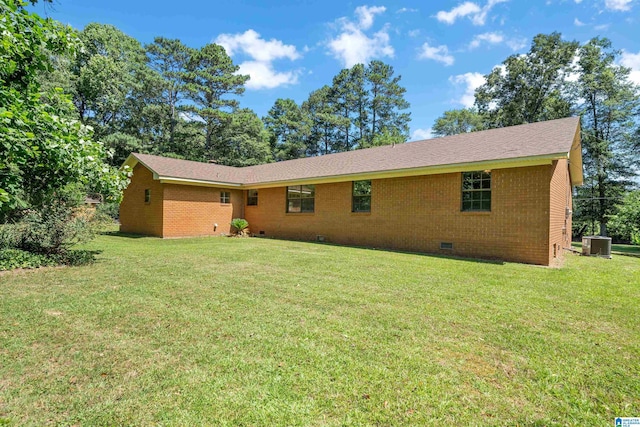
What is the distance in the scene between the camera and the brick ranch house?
29.7 feet

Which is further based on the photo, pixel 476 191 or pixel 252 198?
pixel 252 198

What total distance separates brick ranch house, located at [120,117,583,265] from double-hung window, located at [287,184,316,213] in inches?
2.0

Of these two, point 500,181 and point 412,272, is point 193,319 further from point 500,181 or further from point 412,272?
point 500,181

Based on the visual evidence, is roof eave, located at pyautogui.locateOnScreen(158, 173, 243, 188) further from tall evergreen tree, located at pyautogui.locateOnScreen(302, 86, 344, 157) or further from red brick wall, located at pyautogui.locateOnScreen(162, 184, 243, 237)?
tall evergreen tree, located at pyautogui.locateOnScreen(302, 86, 344, 157)

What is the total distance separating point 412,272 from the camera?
7020mm

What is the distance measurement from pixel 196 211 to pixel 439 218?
11577 mm

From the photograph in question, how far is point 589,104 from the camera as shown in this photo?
2455cm

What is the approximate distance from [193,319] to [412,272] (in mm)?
4909

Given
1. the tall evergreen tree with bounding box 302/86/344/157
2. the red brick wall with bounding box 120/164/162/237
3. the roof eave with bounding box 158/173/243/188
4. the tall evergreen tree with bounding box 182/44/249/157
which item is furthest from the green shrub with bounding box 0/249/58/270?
the tall evergreen tree with bounding box 302/86/344/157

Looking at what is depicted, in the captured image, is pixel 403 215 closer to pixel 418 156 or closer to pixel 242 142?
pixel 418 156

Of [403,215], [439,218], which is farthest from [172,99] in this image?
[439,218]

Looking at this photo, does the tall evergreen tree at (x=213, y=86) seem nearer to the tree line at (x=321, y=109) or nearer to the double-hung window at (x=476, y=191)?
the tree line at (x=321, y=109)

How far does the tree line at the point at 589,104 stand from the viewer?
75.7ft

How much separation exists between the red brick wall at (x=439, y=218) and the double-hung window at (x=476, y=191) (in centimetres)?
19
